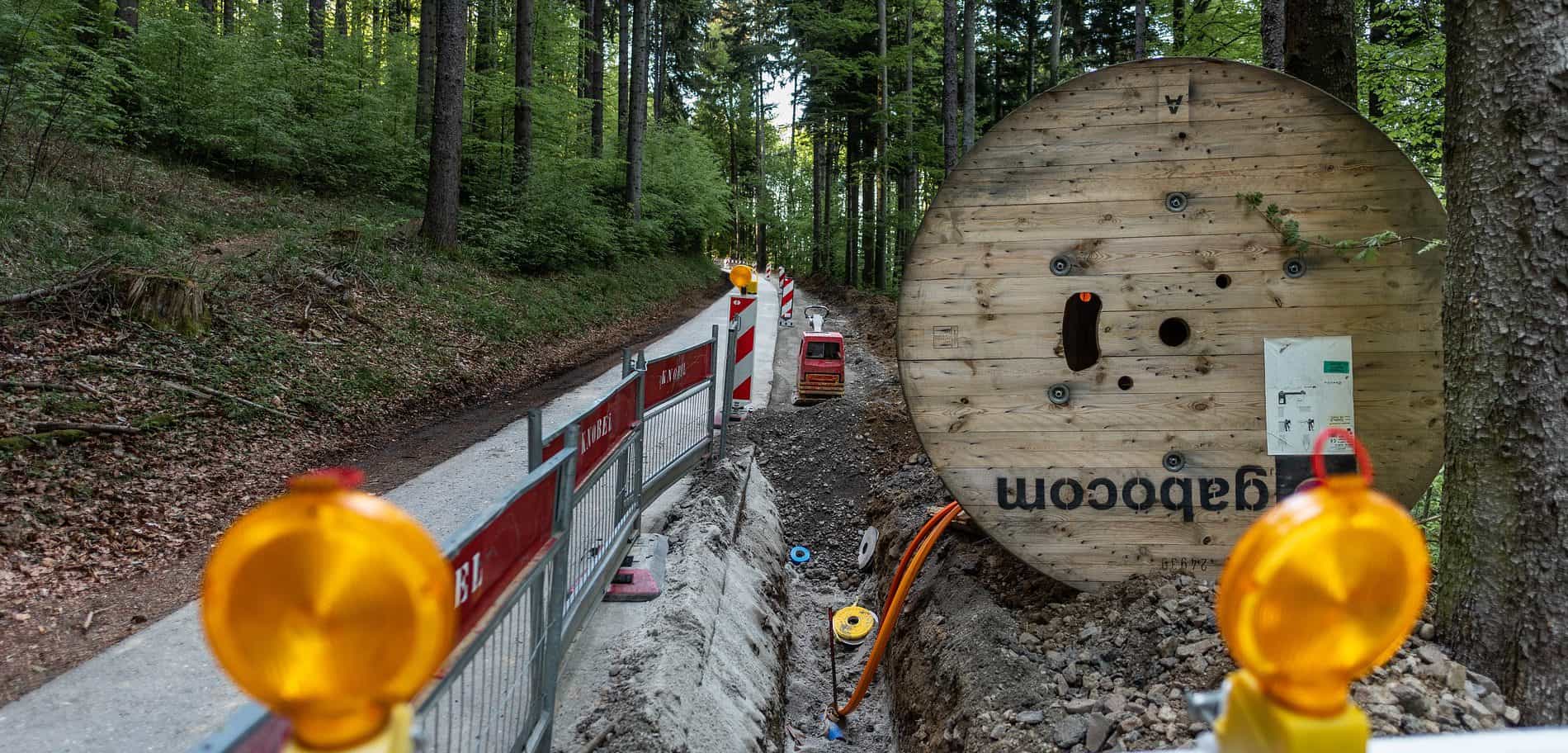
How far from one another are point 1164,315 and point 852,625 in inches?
137

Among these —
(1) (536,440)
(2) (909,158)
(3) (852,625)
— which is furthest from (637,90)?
(1) (536,440)

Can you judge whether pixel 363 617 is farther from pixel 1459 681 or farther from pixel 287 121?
pixel 287 121

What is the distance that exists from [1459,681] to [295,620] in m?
4.16

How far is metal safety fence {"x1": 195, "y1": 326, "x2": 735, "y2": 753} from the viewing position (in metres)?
2.21

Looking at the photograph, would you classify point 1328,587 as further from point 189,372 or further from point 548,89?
point 548,89

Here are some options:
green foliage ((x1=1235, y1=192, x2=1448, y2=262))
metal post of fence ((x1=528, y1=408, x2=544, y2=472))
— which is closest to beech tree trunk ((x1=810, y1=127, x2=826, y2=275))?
green foliage ((x1=1235, y1=192, x2=1448, y2=262))

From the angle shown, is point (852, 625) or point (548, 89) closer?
point (852, 625)

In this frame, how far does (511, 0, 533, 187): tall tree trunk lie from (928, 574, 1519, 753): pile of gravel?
17232 mm

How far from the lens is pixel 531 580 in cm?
297

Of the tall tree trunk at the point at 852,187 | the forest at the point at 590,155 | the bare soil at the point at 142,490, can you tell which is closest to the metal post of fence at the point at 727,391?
the bare soil at the point at 142,490

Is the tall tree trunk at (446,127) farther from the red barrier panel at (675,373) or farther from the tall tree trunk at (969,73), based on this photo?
the tall tree trunk at (969,73)

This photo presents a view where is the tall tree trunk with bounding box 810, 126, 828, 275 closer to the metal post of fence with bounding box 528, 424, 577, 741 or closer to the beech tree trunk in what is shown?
the beech tree trunk

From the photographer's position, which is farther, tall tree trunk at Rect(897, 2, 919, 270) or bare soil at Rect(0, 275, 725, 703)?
tall tree trunk at Rect(897, 2, 919, 270)

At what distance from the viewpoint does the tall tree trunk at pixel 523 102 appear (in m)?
19.3
